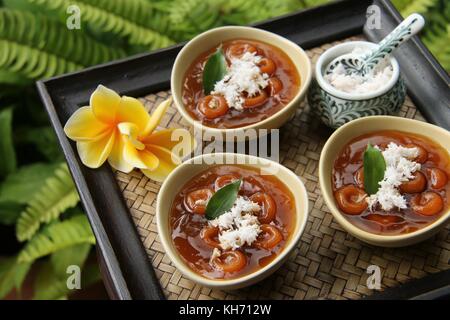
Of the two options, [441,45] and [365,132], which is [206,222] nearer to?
[365,132]

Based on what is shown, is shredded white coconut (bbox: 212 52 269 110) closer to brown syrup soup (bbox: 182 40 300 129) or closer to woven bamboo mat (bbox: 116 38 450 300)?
brown syrup soup (bbox: 182 40 300 129)

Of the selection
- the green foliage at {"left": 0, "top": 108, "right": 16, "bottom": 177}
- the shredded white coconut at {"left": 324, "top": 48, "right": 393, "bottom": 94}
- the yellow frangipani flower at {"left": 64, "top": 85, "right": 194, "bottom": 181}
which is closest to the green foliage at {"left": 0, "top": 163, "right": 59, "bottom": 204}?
the green foliage at {"left": 0, "top": 108, "right": 16, "bottom": 177}

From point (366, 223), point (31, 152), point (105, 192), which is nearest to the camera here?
point (366, 223)

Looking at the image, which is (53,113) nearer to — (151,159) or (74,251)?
(151,159)

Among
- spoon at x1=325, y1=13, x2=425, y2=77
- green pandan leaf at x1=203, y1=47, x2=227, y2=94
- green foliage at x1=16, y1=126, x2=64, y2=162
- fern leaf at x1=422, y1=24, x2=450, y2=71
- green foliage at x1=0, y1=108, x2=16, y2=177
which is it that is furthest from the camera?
green foliage at x1=16, y1=126, x2=64, y2=162

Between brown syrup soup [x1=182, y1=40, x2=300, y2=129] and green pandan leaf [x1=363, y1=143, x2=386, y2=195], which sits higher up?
brown syrup soup [x1=182, y1=40, x2=300, y2=129]

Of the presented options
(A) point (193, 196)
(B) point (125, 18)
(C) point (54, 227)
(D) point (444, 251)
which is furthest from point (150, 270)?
(B) point (125, 18)

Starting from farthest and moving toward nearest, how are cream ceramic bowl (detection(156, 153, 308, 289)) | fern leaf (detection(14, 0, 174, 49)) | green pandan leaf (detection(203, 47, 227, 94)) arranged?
fern leaf (detection(14, 0, 174, 49)) → green pandan leaf (detection(203, 47, 227, 94)) → cream ceramic bowl (detection(156, 153, 308, 289))
